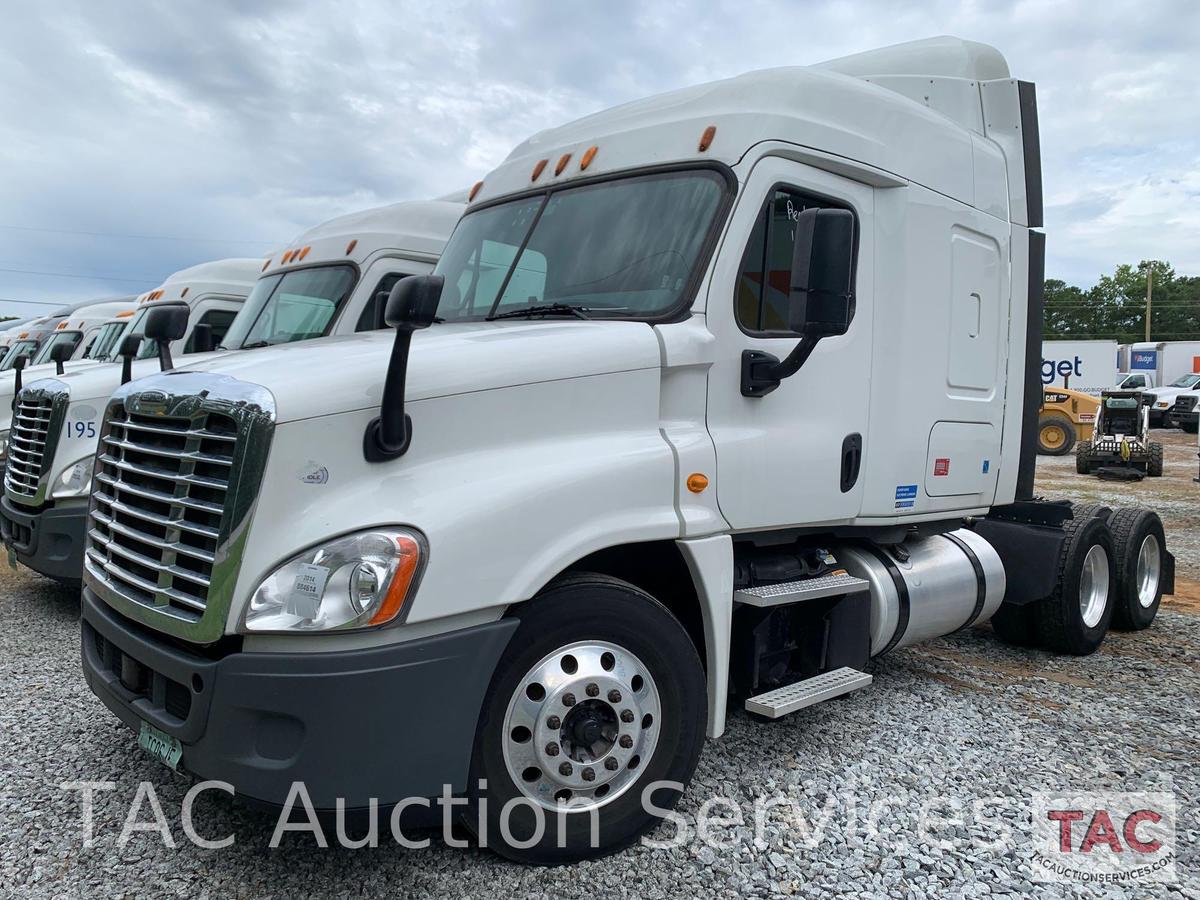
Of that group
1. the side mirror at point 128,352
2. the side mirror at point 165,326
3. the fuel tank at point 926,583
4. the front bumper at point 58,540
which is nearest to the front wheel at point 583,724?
the fuel tank at point 926,583

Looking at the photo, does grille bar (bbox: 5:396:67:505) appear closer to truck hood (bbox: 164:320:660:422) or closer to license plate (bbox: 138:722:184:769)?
truck hood (bbox: 164:320:660:422)

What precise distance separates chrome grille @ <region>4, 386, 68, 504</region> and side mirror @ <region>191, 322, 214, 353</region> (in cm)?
238

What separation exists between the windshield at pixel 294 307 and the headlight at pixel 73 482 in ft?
5.97

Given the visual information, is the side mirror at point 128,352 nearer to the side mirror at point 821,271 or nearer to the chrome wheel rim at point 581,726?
the chrome wheel rim at point 581,726

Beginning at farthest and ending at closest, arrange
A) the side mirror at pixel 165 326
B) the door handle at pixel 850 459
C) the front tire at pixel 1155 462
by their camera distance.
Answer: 1. the front tire at pixel 1155 462
2. the door handle at pixel 850 459
3. the side mirror at pixel 165 326

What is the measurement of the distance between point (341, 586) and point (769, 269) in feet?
7.05

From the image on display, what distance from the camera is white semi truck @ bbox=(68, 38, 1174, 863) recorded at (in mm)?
2678

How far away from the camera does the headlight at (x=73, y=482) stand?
6.18 m

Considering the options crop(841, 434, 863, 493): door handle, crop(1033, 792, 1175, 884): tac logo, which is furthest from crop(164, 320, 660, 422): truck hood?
crop(1033, 792, 1175, 884): tac logo

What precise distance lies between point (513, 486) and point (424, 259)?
5296 mm

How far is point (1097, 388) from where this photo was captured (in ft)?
110

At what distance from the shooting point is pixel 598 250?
3.79 metres

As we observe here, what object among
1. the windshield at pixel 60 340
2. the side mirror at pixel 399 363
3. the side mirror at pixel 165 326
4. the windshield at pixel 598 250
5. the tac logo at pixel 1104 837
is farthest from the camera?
the windshield at pixel 60 340

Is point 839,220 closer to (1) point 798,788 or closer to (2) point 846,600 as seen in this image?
(2) point 846,600
